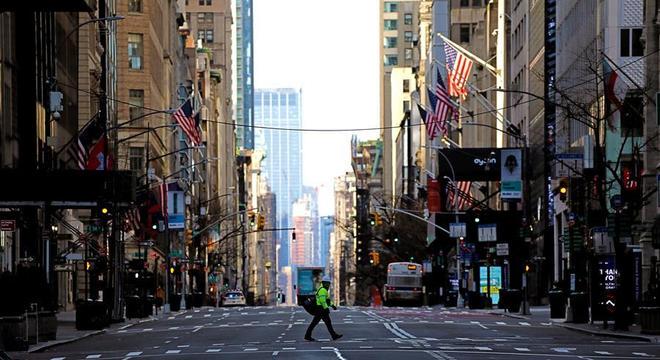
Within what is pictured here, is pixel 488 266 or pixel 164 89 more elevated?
pixel 164 89

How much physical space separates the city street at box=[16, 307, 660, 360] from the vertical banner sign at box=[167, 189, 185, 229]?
4032 centimetres

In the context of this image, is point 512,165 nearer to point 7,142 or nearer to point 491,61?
point 7,142

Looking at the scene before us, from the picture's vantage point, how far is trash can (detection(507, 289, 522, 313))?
8000 cm

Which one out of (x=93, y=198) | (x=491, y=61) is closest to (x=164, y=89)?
(x=491, y=61)

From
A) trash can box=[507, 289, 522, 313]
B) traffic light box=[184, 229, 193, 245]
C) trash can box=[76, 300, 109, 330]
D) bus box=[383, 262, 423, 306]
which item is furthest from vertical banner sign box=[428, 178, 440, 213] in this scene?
trash can box=[76, 300, 109, 330]

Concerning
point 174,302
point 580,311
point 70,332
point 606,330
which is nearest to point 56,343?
point 70,332

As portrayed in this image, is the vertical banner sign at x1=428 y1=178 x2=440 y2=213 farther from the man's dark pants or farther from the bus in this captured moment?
the man's dark pants

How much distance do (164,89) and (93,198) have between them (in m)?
80.2

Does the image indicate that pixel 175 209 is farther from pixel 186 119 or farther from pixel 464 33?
pixel 464 33

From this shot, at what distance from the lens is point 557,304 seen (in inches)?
2665

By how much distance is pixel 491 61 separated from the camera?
138 meters

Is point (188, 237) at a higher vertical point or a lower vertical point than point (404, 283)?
higher

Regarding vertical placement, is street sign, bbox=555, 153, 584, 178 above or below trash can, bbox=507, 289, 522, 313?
above

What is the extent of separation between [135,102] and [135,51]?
3.83 m
